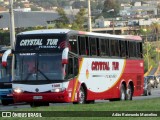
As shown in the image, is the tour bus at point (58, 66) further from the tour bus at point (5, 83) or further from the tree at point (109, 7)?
the tree at point (109, 7)

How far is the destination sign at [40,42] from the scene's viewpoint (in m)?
29.7

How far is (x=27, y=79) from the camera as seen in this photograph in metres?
29.8

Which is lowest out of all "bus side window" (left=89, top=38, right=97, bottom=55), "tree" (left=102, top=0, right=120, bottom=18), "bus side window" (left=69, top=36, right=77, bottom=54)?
"tree" (left=102, top=0, right=120, bottom=18)

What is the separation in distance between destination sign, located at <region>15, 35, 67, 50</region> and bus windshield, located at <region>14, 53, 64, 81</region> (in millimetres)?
337

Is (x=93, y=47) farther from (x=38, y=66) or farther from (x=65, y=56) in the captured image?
(x=38, y=66)

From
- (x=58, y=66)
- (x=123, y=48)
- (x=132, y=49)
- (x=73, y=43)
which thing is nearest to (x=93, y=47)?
(x=73, y=43)

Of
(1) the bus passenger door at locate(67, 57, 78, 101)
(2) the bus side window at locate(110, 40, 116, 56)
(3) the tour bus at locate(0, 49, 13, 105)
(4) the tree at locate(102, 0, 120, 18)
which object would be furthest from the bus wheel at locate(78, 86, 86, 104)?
(4) the tree at locate(102, 0, 120, 18)

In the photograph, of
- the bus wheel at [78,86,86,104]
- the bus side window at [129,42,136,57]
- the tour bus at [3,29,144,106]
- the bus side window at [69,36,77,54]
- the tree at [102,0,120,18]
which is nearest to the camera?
the tour bus at [3,29,144,106]

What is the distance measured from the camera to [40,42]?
30172mm

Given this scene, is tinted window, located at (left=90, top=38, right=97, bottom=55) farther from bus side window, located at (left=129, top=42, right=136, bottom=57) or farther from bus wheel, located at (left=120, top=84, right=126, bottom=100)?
bus side window, located at (left=129, top=42, right=136, bottom=57)

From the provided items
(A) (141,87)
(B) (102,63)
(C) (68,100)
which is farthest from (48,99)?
(A) (141,87)

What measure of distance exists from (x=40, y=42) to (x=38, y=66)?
45.7 inches

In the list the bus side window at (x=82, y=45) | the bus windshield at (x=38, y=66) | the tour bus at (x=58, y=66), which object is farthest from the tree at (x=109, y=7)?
the bus windshield at (x=38, y=66)

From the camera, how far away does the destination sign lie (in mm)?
29744
